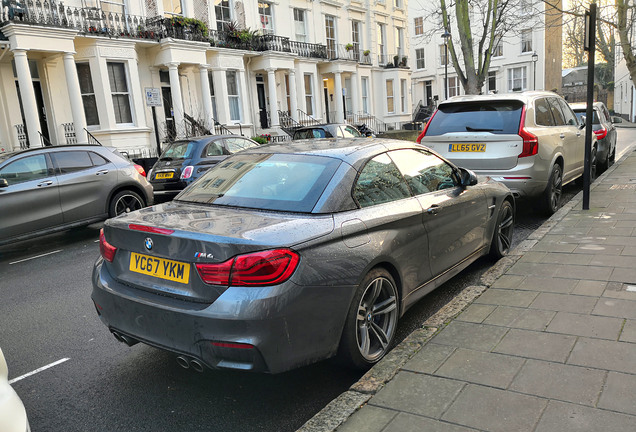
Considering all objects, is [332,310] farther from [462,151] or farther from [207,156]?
[207,156]

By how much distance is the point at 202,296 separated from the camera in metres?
2.85

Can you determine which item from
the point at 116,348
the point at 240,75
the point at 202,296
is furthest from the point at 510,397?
the point at 240,75

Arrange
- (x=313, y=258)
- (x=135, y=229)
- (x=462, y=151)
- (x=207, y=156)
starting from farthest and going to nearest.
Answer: (x=207, y=156) < (x=462, y=151) < (x=135, y=229) < (x=313, y=258)

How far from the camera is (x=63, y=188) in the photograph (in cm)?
809

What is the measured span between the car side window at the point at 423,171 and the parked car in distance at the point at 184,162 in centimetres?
657

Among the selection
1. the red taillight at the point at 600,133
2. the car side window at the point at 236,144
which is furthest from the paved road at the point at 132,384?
the red taillight at the point at 600,133

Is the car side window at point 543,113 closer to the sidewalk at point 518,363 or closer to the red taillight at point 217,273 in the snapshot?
the sidewalk at point 518,363

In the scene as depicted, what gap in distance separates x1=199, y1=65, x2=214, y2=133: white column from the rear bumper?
1945 centimetres

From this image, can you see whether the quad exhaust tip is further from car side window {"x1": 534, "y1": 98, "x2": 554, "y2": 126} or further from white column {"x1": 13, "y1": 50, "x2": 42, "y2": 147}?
white column {"x1": 13, "y1": 50, "x2": 42, "y2": 147}

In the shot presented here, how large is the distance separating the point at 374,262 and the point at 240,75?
72.2 feet

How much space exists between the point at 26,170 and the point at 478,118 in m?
7.06

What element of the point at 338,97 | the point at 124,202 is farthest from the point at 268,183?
the point at 338,97

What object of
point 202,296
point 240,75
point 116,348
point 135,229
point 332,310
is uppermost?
point 240,75

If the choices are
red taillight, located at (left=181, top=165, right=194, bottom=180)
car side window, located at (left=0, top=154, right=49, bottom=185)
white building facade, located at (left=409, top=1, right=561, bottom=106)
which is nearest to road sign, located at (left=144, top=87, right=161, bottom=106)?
red taillight, located at (left=181, top=165, right=194, bottom=180)
